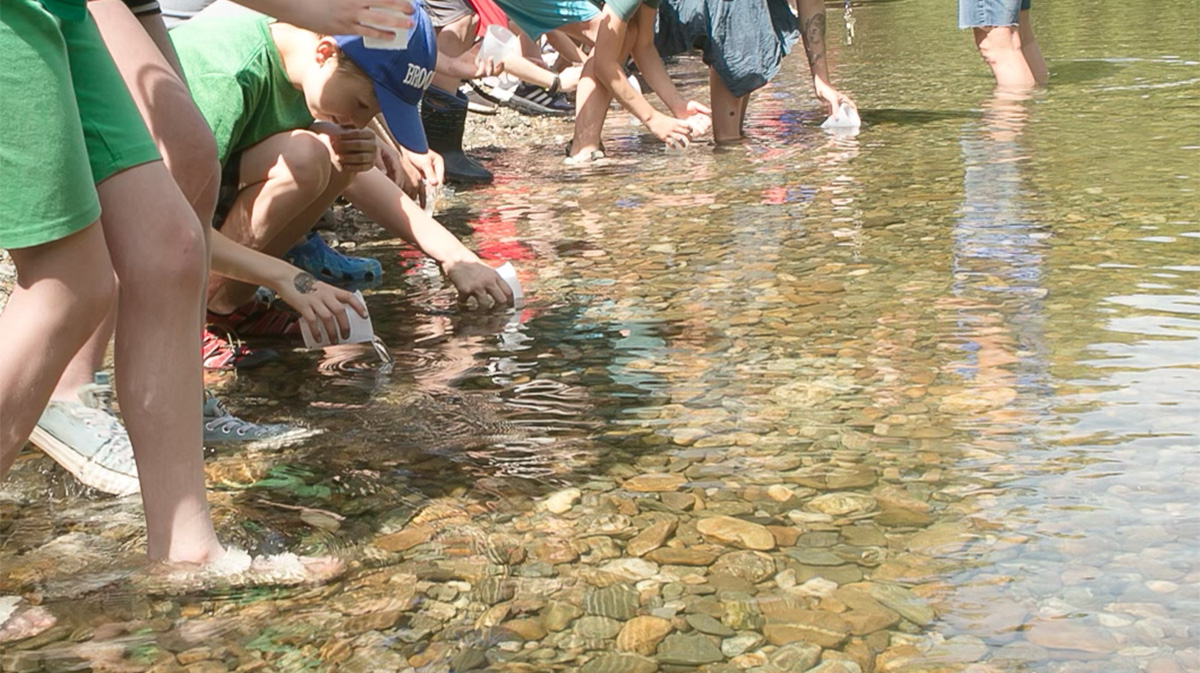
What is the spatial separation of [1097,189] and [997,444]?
258cm

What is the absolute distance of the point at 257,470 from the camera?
2.64 m

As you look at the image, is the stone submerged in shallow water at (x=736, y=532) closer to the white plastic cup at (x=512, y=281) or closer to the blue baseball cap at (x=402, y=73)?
the blue baseball cap at (x=402, y=73)

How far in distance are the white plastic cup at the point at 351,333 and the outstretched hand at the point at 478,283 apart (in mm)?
487

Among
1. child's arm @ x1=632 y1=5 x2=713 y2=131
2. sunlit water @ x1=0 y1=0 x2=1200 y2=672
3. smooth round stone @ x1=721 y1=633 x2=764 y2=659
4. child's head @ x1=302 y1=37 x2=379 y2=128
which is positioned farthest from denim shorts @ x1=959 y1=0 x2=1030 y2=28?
smooth round stone @ x1=721 y1=633 x2=764 y2=659

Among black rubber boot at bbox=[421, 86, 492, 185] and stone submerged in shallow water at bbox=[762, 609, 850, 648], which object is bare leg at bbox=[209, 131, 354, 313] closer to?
stone submerged in shallow water at bbox=[762, 609, 850, 648]

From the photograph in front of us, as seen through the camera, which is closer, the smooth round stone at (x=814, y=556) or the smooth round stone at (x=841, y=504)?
the smooth round stone at (x=814, y=556)

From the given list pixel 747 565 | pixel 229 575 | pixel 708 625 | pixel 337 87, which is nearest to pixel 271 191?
pixel 337 87

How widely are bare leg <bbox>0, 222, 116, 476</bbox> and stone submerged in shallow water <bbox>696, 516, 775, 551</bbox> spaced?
1.03 m

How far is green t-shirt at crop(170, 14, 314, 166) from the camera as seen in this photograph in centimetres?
321

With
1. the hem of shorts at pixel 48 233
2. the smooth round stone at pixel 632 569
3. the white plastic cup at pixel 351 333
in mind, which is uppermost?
the hem of shorts at pixel 48 233

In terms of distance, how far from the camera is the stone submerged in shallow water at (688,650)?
1854 millimetres

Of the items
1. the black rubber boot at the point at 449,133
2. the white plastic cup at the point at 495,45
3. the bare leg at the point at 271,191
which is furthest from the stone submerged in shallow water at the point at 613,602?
the white plastic cup at the point at 495,45

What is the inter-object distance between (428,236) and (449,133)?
247 centimetres

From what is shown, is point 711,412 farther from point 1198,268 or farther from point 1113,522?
point 1198,268
